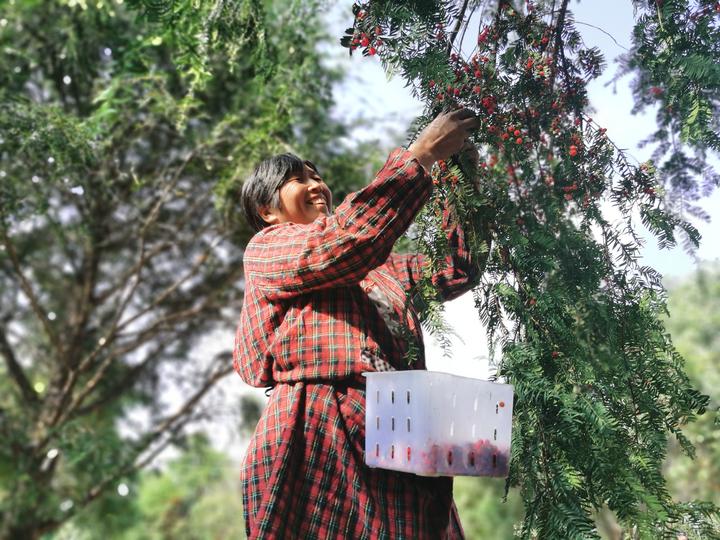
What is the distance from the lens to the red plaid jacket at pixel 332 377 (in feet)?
4.83

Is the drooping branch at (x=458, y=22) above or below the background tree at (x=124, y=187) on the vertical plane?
below

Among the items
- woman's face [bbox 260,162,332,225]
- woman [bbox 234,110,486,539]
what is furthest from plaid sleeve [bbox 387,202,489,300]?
woman's face [bbox 260,162,332,225]

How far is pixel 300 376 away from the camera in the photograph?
1576 mm

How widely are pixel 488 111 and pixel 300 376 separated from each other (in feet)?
2.11

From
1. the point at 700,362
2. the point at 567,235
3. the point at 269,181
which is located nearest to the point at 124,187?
the point at 269,181

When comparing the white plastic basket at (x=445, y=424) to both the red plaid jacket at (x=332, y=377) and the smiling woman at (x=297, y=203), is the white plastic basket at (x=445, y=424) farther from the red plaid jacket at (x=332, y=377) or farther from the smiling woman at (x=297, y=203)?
the smiling woman at (x=297, y=203)

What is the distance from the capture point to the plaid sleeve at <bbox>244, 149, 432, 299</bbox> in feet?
4.77

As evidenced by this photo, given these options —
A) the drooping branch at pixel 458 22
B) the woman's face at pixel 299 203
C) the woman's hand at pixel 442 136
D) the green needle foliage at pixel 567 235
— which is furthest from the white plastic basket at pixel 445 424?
the drooping branch at pixel 458 22

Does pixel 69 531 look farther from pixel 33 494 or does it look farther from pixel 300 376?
pixel 300 376

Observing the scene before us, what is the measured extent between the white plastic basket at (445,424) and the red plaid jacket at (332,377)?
0.18 m

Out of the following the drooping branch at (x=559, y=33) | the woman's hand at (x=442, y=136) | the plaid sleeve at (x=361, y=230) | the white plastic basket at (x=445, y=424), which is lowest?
the white plastic basket at (x=445, y=424)

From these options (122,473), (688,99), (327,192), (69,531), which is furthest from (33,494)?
(688,99)

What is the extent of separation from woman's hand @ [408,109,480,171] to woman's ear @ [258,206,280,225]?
483mm

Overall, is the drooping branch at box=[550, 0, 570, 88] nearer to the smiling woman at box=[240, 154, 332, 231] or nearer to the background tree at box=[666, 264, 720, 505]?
the smiling woman at box=[240, 154, 332, 231]
